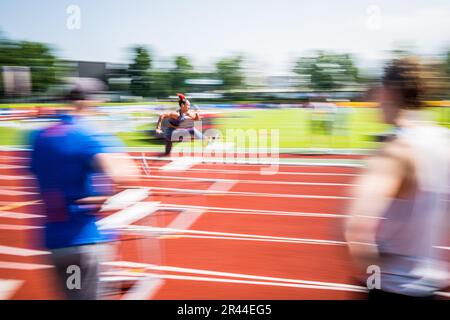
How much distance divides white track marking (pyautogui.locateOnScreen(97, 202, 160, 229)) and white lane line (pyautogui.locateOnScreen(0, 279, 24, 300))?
3.43 feet

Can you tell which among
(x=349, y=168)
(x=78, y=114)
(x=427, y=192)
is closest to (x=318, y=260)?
(x=427, y=192)

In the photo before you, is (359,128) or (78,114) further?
(359,128)

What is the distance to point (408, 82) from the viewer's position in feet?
4.96

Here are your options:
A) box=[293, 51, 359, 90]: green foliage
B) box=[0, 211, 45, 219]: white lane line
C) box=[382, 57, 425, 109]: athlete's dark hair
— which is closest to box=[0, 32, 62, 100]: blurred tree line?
box=[382, 57, 425, 109]: athlete's dark hair

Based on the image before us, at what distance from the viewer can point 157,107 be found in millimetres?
4523

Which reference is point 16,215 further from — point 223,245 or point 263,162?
point 263,162

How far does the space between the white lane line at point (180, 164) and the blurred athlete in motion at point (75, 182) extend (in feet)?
21.4

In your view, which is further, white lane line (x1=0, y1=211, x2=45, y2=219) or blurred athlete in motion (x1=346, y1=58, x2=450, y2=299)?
white lane line (x1=0, y1=211, x2=45, y2=219)

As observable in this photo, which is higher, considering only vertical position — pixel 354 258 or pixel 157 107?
pixel 157 107

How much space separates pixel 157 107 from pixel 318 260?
2.56 m

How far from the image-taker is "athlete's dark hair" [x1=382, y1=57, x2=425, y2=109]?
4.95 ft

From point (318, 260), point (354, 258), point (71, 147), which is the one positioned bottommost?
point (318, 260)

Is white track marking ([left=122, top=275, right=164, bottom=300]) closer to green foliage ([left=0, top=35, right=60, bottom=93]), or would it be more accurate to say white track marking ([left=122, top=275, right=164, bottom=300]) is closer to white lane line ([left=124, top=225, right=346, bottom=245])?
white lane line ([left=124, top=225, right=346, bottom=245])
